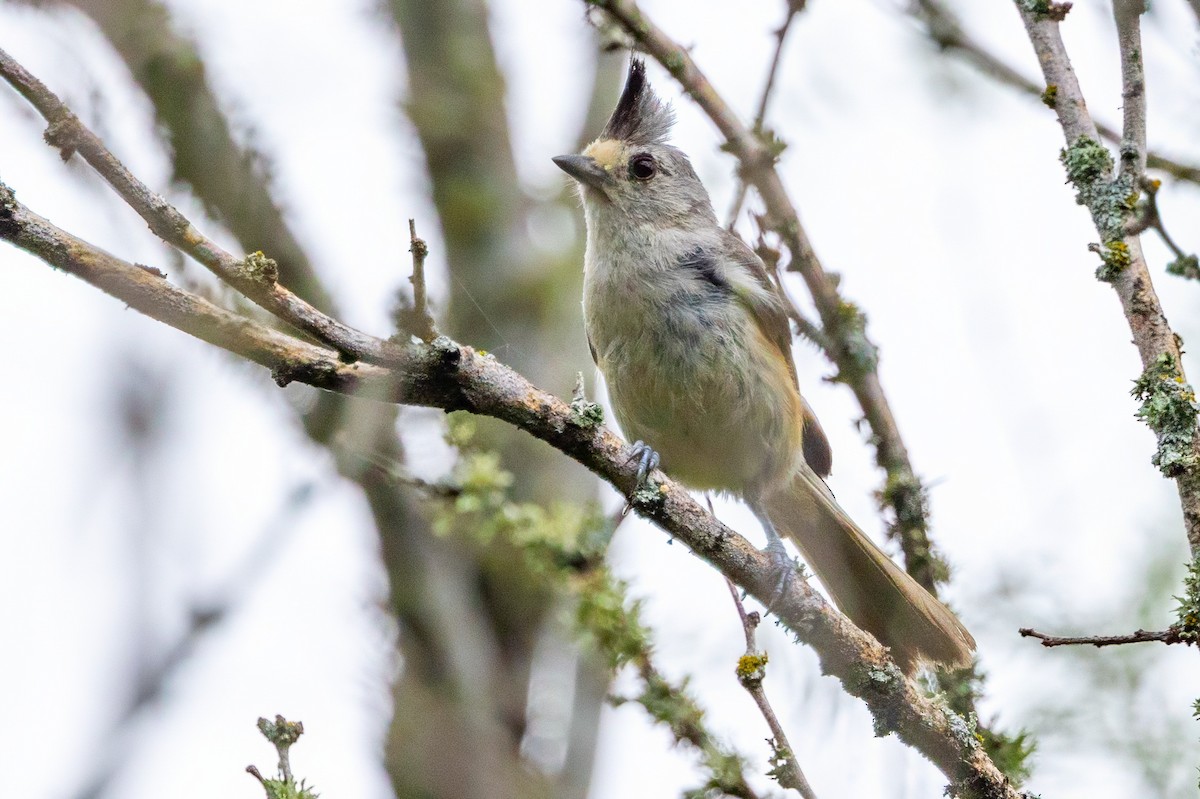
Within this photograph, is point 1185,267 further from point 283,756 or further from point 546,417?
point 283,756

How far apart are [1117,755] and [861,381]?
151cm

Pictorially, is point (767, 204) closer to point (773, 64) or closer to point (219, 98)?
point (773, 64)

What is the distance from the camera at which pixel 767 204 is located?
3.63 m

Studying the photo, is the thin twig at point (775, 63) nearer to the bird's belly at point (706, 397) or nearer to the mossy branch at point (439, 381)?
the bird's belly at point (706, 397)

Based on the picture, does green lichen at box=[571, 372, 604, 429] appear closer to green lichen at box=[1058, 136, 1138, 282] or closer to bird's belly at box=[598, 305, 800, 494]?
green lichen at box=[1058, 136, 1138, 282]

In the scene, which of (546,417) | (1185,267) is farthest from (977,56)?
(546,417)

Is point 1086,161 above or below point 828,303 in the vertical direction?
below

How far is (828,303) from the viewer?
379 centimetres

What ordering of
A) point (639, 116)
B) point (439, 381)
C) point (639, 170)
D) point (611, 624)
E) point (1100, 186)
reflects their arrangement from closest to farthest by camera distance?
point (439, 381) → point (1100, 186) → point (611, 624) → point (639, 170) → point (639, 116)

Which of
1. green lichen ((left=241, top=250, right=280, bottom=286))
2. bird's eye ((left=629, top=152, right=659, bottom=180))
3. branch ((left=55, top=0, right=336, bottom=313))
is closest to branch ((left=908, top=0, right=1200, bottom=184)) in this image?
bird's eye ((left=629, top=152, right=659, bottom=180))

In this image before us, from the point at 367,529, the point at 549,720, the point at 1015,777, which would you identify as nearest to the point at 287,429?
the point at 367,529

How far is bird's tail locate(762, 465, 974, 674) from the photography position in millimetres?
3832

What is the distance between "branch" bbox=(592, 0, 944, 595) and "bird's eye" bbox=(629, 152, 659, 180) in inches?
56.1

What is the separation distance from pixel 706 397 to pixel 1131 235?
1.92m
